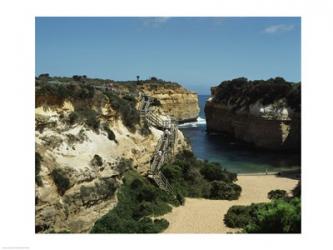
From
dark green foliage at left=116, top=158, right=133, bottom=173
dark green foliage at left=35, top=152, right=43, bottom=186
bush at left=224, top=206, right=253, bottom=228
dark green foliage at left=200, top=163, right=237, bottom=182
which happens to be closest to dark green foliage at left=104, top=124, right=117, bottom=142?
dark green foliage at left=116, top=158, right=133, bottom=173

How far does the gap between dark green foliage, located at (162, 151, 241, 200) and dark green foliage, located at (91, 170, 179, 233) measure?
1.87 metres

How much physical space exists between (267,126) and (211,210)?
79.2 feet

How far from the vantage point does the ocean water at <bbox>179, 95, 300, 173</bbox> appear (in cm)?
3192

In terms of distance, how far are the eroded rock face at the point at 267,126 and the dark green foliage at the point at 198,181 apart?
55.1 feet

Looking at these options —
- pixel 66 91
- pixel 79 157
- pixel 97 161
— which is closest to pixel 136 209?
pixel 97 161

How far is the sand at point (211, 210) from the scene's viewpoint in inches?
630

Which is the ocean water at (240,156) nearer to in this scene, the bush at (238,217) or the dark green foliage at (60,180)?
the bush at (238,217)

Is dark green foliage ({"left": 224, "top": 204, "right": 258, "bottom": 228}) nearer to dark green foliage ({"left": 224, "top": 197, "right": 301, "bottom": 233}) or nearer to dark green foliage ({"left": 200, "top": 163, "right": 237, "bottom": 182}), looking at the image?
dark green foliage ({"left": 224, "top": 197, "right": 301, "bottom": 233})

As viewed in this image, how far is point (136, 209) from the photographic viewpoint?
17172 mm

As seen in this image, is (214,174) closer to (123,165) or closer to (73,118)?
(123,165)
